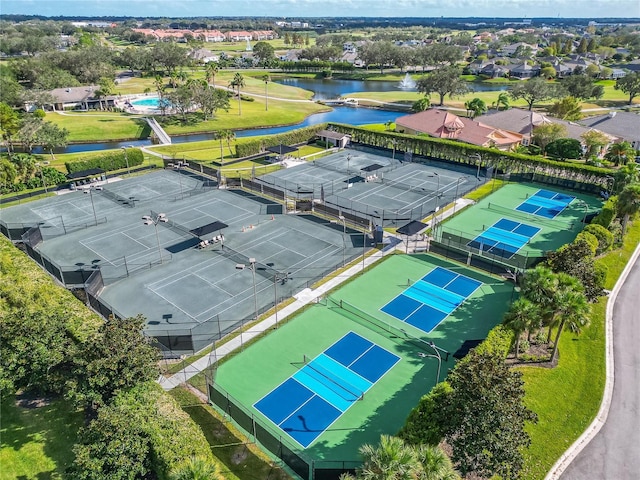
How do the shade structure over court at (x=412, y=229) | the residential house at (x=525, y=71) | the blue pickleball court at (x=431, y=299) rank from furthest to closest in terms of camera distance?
the residential house at (x=525, y=71), the shade structure over court at (x=412, y=229), the blue pickleball court at (x=431, y=299)

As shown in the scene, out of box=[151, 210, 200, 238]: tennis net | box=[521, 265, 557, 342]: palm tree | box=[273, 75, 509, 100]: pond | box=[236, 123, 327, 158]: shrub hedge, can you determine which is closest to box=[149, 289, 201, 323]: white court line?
box=[151, 210, 200, 238]: tennis net

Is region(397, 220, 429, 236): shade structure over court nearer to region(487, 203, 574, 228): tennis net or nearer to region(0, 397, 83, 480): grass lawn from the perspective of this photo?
region(487, 203, 574, 228): tennis net

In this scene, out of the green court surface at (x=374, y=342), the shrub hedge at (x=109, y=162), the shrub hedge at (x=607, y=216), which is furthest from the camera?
the shrub hedge at (x=109, y=162)

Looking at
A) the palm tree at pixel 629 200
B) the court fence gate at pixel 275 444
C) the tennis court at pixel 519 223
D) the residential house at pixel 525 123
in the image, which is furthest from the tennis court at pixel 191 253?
the residential house at pixel 525 123

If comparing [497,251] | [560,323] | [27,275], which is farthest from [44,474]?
[497,251]

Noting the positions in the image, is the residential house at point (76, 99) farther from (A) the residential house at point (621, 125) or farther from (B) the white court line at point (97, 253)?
(A) the residential house at point (621, 125)

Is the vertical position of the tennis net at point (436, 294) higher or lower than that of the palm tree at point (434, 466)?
lower

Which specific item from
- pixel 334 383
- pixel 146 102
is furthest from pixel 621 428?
pixel 146 102
